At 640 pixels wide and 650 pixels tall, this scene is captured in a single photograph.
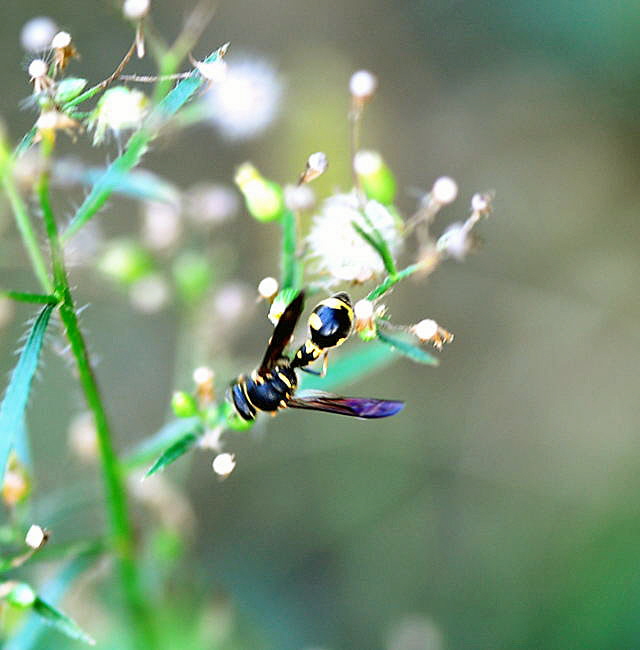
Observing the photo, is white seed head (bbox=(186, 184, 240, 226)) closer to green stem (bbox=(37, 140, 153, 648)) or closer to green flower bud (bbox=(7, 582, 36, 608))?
green stem (bbox=(37, 140, 153, 648))

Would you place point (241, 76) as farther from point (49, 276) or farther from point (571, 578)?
point (571, 578)

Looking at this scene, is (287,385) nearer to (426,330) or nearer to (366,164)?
(426,330)

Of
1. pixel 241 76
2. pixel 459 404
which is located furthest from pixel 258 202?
pixel 459 404

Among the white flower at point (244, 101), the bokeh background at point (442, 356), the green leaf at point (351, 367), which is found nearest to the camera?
the green leaf at point (351, 367)

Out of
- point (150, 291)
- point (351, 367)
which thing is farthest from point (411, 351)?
point (150, 291)

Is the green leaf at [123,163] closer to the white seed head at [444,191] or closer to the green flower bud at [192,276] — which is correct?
the white seed head at [444,191]

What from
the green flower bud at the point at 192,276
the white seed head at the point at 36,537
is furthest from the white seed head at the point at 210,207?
the white seed head at the point at 36,537
